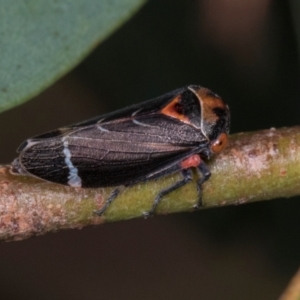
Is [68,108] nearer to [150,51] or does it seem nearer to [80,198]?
[150,51]

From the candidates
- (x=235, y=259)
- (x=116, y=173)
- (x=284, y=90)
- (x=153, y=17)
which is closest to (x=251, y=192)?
(x=116, y=173)

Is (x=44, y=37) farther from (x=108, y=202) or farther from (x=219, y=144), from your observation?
(x=219, y=144)

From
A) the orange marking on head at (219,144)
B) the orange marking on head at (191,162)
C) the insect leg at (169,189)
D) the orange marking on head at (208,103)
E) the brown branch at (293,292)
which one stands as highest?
the orange marking on head at (208,103)

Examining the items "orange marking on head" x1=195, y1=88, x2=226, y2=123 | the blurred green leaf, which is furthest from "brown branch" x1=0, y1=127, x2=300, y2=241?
the blurred green leaf

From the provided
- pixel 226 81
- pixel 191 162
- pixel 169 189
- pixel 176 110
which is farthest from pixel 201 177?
pixel 226 81

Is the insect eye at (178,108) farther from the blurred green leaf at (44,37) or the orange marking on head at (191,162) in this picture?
the blurred green leaf at (44,37)

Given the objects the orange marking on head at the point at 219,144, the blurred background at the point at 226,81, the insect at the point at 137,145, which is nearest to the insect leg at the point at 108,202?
the insect at the point at 137,145

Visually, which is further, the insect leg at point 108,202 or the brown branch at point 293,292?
the insect leg at point 108,202

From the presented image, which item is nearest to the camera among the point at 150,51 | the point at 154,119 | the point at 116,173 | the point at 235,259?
the point at 116,173
